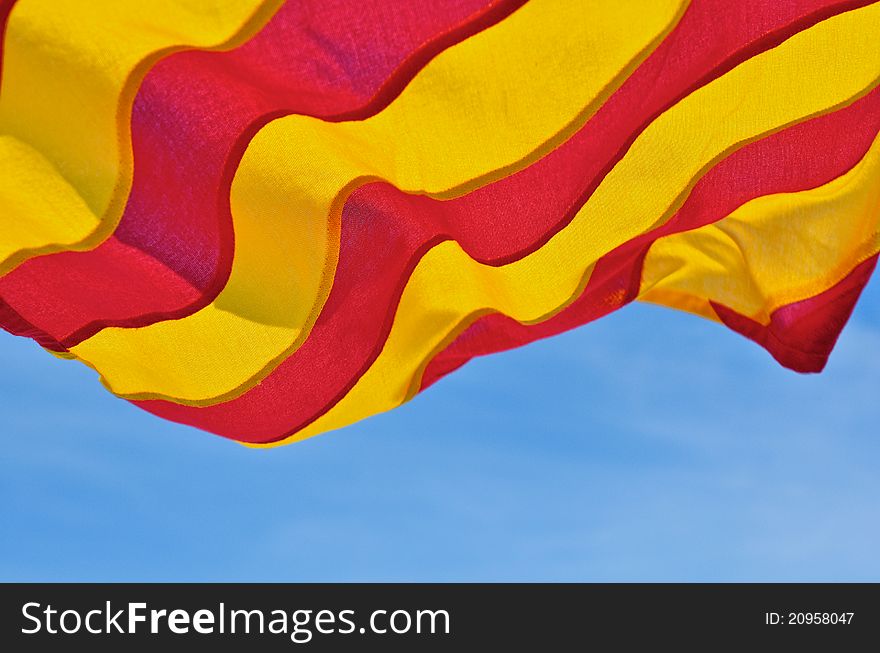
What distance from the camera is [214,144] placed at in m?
2.56

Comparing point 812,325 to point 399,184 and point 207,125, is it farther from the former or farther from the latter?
point 207,125

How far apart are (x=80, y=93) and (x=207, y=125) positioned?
0.35 m

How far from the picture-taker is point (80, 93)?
7.31 ft

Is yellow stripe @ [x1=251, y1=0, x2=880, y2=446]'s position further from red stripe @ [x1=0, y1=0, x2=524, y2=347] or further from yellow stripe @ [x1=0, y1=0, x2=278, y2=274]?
yellow stripe @ [x1=0, y1=0, x2=278, y2=274]

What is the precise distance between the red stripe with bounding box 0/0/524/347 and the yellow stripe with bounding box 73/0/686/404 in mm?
59

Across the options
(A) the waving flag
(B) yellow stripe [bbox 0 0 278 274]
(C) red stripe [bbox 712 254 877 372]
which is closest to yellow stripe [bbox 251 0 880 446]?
(A) the waving flag

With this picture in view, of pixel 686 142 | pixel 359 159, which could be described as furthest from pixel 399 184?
pixel 686 142

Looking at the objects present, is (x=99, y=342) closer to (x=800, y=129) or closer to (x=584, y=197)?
(x=584, y=197)

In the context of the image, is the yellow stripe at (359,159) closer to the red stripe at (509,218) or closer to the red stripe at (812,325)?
the red stripe at (509,218)

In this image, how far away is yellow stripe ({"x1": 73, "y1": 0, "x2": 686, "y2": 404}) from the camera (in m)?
2.36

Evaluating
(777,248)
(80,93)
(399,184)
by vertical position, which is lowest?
(80,93)

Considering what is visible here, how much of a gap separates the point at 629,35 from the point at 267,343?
1.30 metres

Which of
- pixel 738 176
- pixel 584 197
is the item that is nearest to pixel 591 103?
pixel 584 197

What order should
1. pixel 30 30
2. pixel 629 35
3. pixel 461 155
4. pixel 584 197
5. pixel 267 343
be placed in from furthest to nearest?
pixel 267 343 < pixel 584 197 < pixel 461 155 < pixel 629 35 < pixel 30 30
